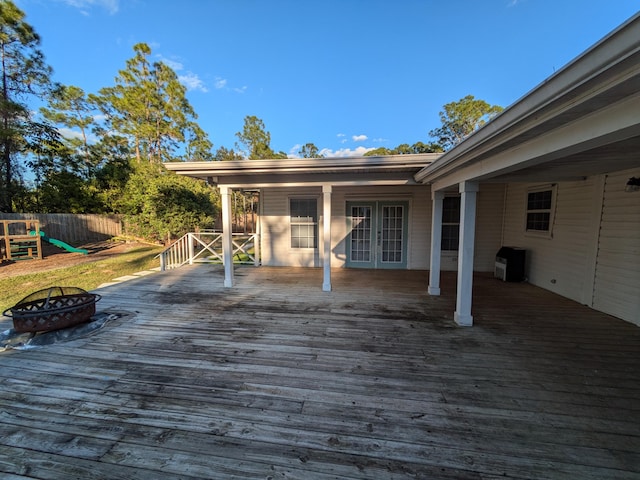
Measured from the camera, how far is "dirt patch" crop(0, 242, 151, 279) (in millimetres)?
7799

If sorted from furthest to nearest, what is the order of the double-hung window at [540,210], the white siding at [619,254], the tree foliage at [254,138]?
the tree foliage at [254,138] < the double-hung window at [540,210] < the white siding at [619,254]

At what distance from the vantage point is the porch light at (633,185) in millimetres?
3549

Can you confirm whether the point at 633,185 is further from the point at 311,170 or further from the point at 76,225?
the point at 76,225

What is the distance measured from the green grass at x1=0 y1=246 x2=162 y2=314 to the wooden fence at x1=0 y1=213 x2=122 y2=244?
4198 millimetres

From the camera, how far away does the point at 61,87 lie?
43.6ft

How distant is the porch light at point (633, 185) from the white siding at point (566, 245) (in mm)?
628

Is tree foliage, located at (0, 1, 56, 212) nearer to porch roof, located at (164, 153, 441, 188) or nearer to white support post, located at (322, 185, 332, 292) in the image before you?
porch roof, located at (164, 153, 441, 188)

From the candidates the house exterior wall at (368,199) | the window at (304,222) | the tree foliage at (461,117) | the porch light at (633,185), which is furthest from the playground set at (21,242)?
the tree foliage at (461,117)

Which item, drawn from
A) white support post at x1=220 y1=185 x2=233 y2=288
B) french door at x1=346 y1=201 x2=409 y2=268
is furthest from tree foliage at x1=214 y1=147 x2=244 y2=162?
white support post at x1=220 y1=185 x2=233 y2=288

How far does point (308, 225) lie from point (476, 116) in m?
19.3

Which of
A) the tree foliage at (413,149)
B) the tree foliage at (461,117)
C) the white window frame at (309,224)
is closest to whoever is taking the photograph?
the white window frame at (309,224)

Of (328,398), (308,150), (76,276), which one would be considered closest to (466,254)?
(328,398)

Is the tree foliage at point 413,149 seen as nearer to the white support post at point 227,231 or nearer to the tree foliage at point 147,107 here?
the tree foliage at point 147,107

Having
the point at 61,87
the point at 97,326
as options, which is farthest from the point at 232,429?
the point at 61,87
